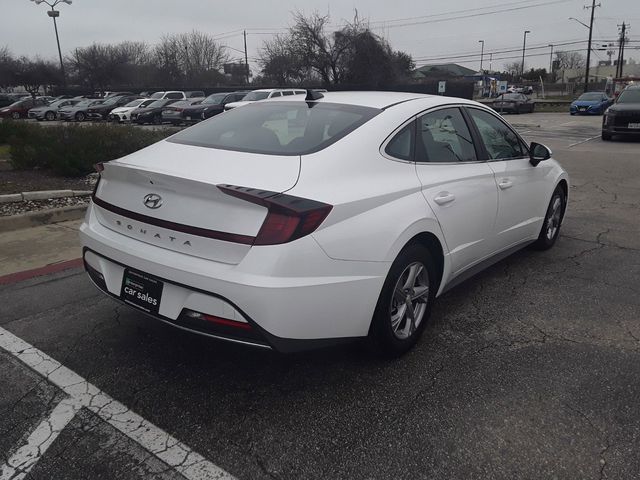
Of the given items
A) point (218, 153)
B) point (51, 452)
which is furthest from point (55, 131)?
point (51, 452)

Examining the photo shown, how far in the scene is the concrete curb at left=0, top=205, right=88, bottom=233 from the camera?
6121mm

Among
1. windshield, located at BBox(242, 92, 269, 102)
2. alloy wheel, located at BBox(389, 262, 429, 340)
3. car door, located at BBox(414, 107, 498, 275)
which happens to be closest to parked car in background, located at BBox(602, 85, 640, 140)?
windshield, located at BBox(242, 92, 269, 102)

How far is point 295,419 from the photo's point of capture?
271 centimetres

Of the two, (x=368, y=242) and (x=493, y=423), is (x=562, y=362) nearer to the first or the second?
(x=493, y=423)

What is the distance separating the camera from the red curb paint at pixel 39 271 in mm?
4652

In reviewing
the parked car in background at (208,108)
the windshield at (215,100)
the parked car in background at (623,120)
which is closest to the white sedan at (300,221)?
the parked car in background at (623,120)

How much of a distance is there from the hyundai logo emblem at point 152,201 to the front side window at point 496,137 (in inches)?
98.1

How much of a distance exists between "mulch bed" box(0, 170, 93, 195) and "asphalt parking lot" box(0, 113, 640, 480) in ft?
13.0

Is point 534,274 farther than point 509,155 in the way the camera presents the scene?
Yes

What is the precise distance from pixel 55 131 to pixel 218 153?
7.84 m

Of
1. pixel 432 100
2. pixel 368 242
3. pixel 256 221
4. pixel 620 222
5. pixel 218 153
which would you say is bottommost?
pixel 620 222

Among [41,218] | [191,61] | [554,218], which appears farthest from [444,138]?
[191,61]

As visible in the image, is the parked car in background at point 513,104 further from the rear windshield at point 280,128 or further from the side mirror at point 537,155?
the rear windshield at point 280,128

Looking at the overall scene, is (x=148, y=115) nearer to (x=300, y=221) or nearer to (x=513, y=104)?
(x=513, y=104)
